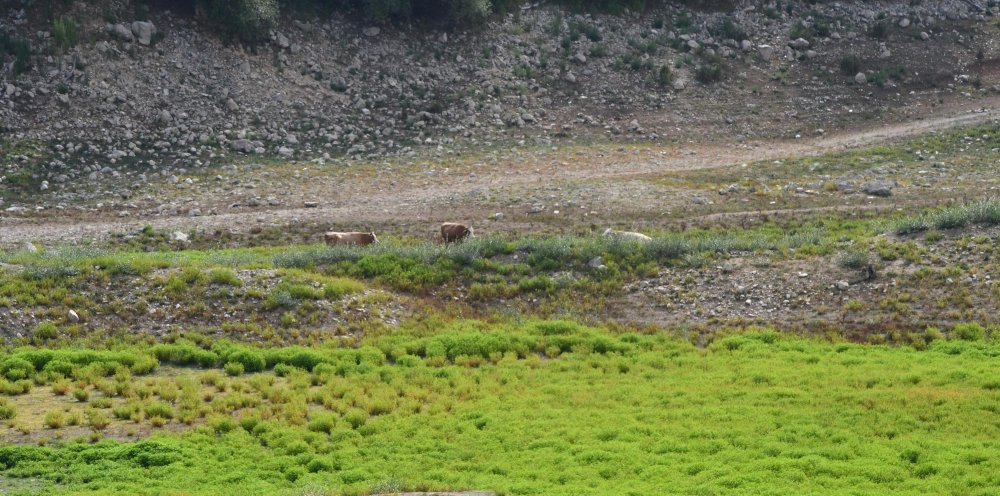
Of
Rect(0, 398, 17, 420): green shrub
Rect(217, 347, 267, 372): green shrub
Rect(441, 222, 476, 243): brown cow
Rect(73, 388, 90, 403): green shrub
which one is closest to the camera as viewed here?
Rect(0, 398, 17, 420): green shrub

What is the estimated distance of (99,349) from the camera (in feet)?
72.8

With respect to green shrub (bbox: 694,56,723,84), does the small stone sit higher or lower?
lower

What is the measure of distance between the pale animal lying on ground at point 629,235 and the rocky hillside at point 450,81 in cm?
1094

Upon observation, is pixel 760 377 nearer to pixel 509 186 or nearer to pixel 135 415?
pixel 135 415

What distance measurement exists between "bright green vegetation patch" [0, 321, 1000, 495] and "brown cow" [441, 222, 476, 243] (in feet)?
22.0

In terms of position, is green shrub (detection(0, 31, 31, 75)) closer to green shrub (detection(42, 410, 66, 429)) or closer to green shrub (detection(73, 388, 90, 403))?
green shrub (detection(73, 388, 90, 403))

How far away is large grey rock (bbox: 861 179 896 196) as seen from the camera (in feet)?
112

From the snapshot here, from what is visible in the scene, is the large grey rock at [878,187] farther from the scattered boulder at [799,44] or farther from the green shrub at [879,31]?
the green shrub at [879,31]

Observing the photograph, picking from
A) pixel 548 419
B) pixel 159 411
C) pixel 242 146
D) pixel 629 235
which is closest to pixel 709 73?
pixel 242 146

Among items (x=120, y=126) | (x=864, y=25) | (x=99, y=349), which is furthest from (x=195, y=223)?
(x=864, y=25)

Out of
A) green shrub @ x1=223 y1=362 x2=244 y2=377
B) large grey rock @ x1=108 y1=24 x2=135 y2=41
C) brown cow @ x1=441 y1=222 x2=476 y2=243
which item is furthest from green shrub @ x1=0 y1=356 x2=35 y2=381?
large grey rock @ x1=108 y1=24 x2=135 y2=41

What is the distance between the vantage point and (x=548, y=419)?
1827 cm

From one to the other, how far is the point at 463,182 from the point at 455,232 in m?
7.18

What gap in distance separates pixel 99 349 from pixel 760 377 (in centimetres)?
1185
